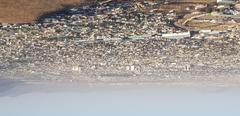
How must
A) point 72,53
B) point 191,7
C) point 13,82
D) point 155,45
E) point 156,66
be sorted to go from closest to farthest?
point 191,7 < point 155,45 < point 72,53 < point 156,66 < point 13,82

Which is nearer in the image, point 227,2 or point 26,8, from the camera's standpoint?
point 227,2

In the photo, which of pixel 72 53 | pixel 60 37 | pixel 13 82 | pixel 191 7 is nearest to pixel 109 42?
pixel 60 37

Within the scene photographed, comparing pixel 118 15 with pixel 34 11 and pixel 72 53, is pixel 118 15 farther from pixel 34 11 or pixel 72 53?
pixel 72 53

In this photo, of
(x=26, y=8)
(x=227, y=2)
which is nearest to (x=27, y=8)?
(x=26, y=8)

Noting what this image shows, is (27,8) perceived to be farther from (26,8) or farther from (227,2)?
(227,2)

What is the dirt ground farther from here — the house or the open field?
the house

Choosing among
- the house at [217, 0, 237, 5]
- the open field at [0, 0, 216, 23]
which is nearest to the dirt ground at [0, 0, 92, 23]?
the open field at [0, 0, 216, 23]

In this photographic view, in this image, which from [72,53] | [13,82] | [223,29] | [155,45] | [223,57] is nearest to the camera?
[223,29]

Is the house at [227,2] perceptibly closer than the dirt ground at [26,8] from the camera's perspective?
Yes

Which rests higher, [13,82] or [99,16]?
[99,16]

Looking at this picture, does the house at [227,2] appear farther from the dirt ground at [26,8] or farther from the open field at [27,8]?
the dirt ground at [26,8]

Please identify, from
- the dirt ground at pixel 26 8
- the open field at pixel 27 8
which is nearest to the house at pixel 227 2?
the open field at pixel 27 8
